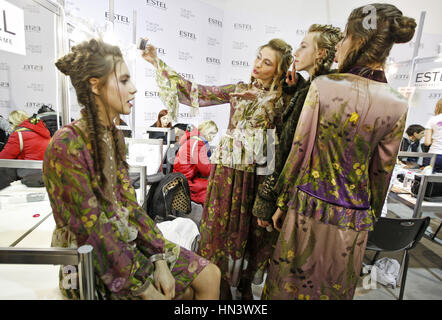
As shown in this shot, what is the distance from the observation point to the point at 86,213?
0.69 metres

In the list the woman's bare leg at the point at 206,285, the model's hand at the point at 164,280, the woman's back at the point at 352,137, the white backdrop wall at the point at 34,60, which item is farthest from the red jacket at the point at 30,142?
the woman's back at the point at 352,137

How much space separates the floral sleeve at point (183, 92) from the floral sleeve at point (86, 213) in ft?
1.35

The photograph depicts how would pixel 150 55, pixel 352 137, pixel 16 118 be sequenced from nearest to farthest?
pixel 352 137 < pixel 150 55 < pixel 16 118

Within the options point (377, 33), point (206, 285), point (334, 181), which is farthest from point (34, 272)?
point (377, 33)

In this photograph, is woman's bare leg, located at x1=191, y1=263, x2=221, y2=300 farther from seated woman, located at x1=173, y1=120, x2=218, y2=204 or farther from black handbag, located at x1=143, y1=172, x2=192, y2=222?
black handbag, located at x1=143, y1=172, x2=192, y2=222

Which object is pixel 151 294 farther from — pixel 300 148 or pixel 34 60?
pixel 34 60

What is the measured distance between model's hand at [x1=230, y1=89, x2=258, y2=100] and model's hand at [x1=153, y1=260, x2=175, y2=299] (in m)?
0.71

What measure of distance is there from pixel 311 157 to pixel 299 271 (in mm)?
411

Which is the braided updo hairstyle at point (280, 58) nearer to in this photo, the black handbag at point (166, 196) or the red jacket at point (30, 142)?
the black handbag at point (166, 196)

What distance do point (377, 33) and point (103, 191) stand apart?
92cm

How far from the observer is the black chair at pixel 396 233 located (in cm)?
145

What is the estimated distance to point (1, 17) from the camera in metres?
0.76

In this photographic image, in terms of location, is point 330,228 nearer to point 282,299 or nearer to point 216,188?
point 282,299
